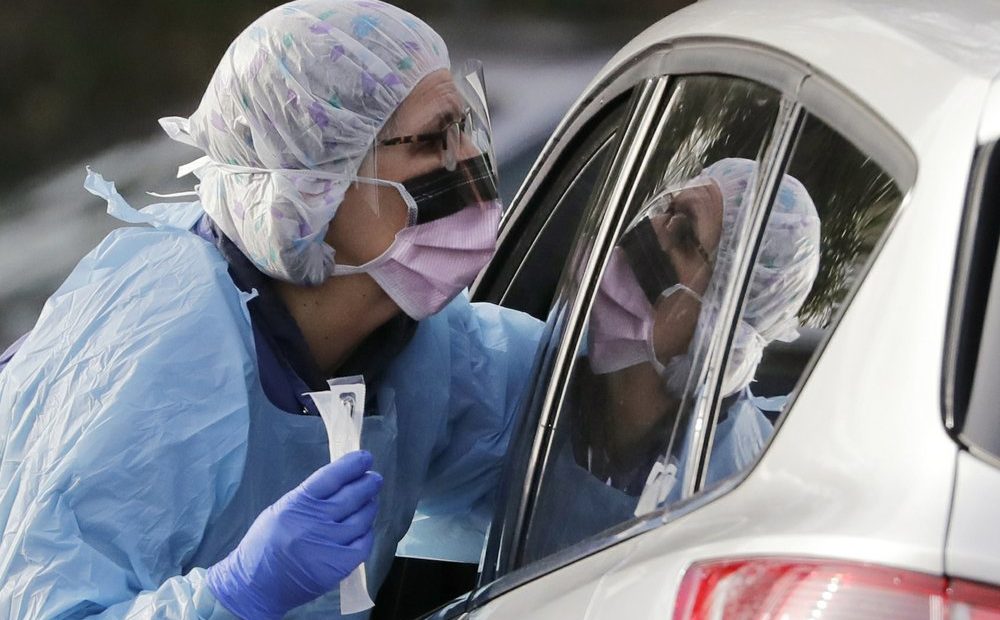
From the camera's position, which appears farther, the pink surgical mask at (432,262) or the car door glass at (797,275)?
the pink surgical mask at (432,262)

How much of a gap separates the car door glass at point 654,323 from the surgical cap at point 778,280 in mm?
56

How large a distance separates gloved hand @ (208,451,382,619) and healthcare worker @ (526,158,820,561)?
1.24 ft

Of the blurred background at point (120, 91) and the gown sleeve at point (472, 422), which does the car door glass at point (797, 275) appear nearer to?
the gown sleeve at point (472, 422)

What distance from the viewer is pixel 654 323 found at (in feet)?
5.40

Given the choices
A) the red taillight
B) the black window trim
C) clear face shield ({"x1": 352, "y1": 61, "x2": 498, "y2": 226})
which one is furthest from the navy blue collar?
the black window trim

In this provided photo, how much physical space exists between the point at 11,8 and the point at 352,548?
14.5 ft

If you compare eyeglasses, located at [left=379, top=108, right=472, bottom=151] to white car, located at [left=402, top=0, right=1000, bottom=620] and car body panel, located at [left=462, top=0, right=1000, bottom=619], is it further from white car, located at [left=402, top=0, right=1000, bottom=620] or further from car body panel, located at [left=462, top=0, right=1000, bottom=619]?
car body panel, located at [left=462, top=0, right=1000, bottom=619]

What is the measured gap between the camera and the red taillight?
3.26 feet

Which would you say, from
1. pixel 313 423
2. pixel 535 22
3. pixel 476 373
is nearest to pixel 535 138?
pixel 535 22

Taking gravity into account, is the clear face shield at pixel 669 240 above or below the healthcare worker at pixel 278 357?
above

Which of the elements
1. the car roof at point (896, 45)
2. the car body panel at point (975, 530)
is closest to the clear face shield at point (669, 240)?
the car roof at point (896, 45)

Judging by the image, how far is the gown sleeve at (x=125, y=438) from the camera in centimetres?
195

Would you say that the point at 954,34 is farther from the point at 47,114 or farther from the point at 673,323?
the point at 47,114

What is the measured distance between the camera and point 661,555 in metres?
1.20
